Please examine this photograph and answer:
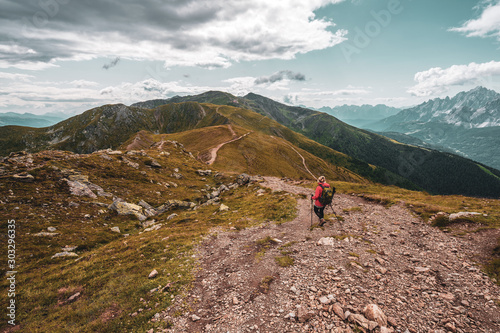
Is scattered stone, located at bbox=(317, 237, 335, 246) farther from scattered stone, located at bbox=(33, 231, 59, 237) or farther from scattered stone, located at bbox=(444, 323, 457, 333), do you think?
scattered stone, located at bbox=(33, 231, 59, 237)

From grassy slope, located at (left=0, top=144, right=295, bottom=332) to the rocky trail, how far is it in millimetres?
2493

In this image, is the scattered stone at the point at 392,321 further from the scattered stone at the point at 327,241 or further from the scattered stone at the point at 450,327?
the scattered stone at the point at 327,241

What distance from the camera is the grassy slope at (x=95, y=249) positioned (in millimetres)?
11797

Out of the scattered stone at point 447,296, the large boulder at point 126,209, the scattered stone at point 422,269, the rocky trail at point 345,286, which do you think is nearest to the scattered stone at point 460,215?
the rocky trail at point 345,286

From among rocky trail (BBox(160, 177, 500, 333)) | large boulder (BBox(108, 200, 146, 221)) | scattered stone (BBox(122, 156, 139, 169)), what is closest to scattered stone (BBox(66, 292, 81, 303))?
rocky trail (BBox(160, 177, 500, 333))

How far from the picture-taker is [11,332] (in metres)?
11.4

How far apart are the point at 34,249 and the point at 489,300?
34.1m

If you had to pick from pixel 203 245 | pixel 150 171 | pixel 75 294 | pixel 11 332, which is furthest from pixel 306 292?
pixel 150 171

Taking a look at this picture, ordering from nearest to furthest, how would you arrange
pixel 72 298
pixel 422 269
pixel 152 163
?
pixel 422 269
pixel 72 298
pixel 152 163

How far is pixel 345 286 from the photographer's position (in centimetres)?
1063

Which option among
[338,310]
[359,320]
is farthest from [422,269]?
[338,310]

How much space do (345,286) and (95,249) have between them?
24.9m

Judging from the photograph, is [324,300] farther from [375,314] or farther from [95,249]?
[95,249]

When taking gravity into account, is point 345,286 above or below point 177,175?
above
